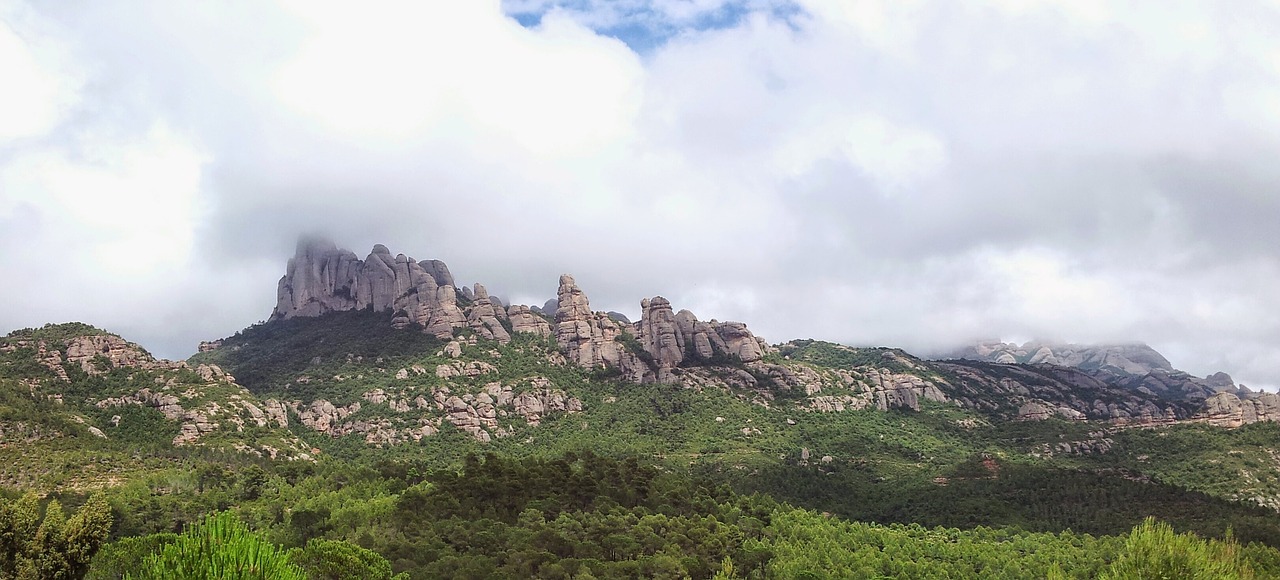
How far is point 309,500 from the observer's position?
7738cm

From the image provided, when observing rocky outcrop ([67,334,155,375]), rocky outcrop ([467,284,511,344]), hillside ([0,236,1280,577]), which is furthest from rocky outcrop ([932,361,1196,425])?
rocky outcrop ([67,334,155,375])

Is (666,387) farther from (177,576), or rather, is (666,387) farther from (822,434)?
(177,576)

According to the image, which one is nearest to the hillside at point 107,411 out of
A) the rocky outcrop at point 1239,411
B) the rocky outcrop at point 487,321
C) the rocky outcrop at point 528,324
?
the rocky outcrop at point 487,321

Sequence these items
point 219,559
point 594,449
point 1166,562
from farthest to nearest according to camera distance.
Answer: point 594,449 < point 1166,562 < point 219,559

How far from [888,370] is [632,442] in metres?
90.7

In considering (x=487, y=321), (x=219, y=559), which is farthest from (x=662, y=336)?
(x=219, y=559)

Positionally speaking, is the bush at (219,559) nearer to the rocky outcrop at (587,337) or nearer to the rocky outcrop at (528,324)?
the rocky outcrop at (587,337)

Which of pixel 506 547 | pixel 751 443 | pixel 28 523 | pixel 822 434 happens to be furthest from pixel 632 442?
pixel 28 523

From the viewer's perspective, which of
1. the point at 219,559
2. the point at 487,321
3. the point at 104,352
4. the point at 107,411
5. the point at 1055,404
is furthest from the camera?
the point at 487,321

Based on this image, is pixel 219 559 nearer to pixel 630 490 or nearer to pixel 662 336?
pixel 630 490

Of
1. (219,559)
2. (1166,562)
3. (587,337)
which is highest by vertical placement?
(587,337)

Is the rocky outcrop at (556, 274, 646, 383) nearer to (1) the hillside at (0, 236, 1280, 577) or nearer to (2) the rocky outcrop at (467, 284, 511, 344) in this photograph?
Answer: (1) the hillside at (0, 236, 1280, 577)

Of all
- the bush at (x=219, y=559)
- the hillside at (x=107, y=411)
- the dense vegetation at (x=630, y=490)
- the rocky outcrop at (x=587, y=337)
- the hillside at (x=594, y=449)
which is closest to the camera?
the bush at (x=219, y=559)

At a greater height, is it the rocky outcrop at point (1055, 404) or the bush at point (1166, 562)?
the rocky outcrop at point (1055, 404)
